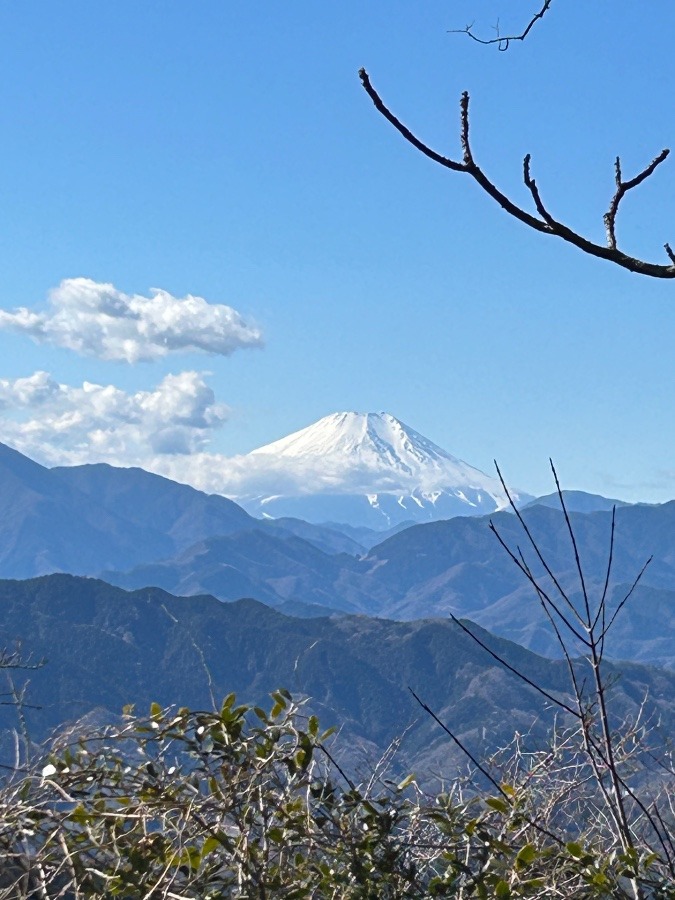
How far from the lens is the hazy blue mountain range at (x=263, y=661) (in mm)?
159625

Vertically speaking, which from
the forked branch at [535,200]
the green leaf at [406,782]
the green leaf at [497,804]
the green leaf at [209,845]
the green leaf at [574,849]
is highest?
the forked branch at [535,200]

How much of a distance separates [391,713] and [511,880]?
7194 inches

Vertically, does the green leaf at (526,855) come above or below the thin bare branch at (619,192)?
below

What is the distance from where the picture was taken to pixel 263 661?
18525 cm

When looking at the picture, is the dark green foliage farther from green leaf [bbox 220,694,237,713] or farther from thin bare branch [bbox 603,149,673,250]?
thin bare branch [bbox 603,149,673,250]

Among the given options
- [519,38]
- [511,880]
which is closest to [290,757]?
[511,880]

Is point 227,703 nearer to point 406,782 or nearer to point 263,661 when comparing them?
point 406,782

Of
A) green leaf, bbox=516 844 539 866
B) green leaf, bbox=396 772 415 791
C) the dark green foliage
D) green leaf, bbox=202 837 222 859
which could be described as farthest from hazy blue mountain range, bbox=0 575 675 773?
green leaf, bbox=202 837 222 859

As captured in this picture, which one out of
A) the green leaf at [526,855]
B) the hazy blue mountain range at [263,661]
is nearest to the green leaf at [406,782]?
the green leaf at [526,855]

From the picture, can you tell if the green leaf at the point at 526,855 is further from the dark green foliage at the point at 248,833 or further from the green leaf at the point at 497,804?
the green leaf at the point at 497,804

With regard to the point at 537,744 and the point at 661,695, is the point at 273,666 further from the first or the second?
the point at 537,744

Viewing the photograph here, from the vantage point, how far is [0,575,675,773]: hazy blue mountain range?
524ft

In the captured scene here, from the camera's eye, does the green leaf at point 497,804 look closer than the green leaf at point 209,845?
No

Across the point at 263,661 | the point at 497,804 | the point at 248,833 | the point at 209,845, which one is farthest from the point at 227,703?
the point at 263,661
